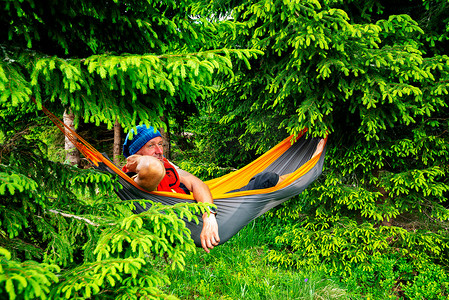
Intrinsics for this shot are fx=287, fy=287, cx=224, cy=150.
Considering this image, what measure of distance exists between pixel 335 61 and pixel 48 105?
190cm

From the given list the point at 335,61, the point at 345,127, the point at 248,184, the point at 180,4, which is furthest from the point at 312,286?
the point at 180,4

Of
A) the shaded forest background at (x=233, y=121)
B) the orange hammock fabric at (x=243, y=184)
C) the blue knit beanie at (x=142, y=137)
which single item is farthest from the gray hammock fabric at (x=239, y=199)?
the blue knit beanie at (x=142, y=137)

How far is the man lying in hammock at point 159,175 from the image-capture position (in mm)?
1691

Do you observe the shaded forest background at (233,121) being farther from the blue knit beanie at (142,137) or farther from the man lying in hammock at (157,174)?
the blue knit beanie at (142,137)

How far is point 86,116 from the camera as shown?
3.65 ft

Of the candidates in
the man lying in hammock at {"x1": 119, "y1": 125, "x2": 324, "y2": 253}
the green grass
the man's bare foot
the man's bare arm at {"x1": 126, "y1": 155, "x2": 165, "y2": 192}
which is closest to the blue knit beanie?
the man lying in hammock at {"x1": 119, "y1": 125, "x2": 324, "y2": 253}

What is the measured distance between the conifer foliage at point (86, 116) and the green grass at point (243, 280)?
3.87 feet

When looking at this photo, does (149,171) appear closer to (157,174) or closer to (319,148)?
(157,174)

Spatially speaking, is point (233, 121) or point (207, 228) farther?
point (233, 121)

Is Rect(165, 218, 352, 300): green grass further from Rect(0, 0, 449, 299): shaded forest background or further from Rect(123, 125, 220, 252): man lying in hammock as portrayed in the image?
Rect(123, 125, 220, 252): man lying in hammock

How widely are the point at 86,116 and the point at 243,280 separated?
Answer: 83.6 inches

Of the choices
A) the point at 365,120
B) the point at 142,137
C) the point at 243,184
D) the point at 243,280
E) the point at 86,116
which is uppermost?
the point at 86,116

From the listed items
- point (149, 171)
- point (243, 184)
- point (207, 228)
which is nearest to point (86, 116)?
point (149, 171)

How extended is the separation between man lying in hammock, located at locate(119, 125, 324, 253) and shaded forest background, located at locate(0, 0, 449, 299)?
203 millimetres
